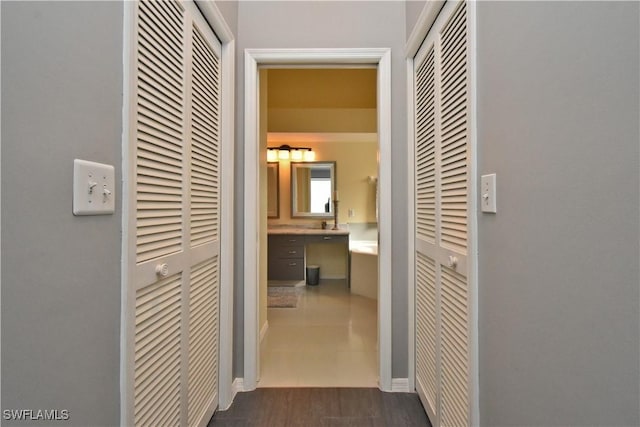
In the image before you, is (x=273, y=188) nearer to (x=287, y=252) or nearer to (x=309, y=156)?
(x=309, y=156)

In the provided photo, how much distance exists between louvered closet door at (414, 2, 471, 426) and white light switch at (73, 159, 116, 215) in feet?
3.68

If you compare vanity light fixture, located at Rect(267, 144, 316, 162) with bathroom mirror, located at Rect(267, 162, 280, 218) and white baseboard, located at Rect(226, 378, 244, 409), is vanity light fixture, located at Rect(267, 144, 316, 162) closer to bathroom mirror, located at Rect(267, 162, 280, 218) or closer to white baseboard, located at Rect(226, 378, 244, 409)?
bathroom mirror, located at Rect(267, 162, 280, 218)

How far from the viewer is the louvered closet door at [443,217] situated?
4.03 feet

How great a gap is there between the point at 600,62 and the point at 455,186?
0.74 m

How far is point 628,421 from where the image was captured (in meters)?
0.56

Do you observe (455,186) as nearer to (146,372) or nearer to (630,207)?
(630,207)

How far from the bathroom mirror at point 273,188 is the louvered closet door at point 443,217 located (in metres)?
3.43

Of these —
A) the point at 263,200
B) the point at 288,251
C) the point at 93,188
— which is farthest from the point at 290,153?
the point at 93,188

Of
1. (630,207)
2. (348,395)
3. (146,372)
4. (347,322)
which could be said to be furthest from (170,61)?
(347,322)

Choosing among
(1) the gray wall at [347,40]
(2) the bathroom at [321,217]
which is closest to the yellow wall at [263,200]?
(2) the bathroom at [321,217]

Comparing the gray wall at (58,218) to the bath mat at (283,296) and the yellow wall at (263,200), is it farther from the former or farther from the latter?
the bath mat at (283,296)

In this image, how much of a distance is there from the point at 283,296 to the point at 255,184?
97.8 inches

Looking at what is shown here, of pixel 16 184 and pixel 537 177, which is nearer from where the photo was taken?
pixel 16 184

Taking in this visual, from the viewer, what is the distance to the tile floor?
2.12 metres
